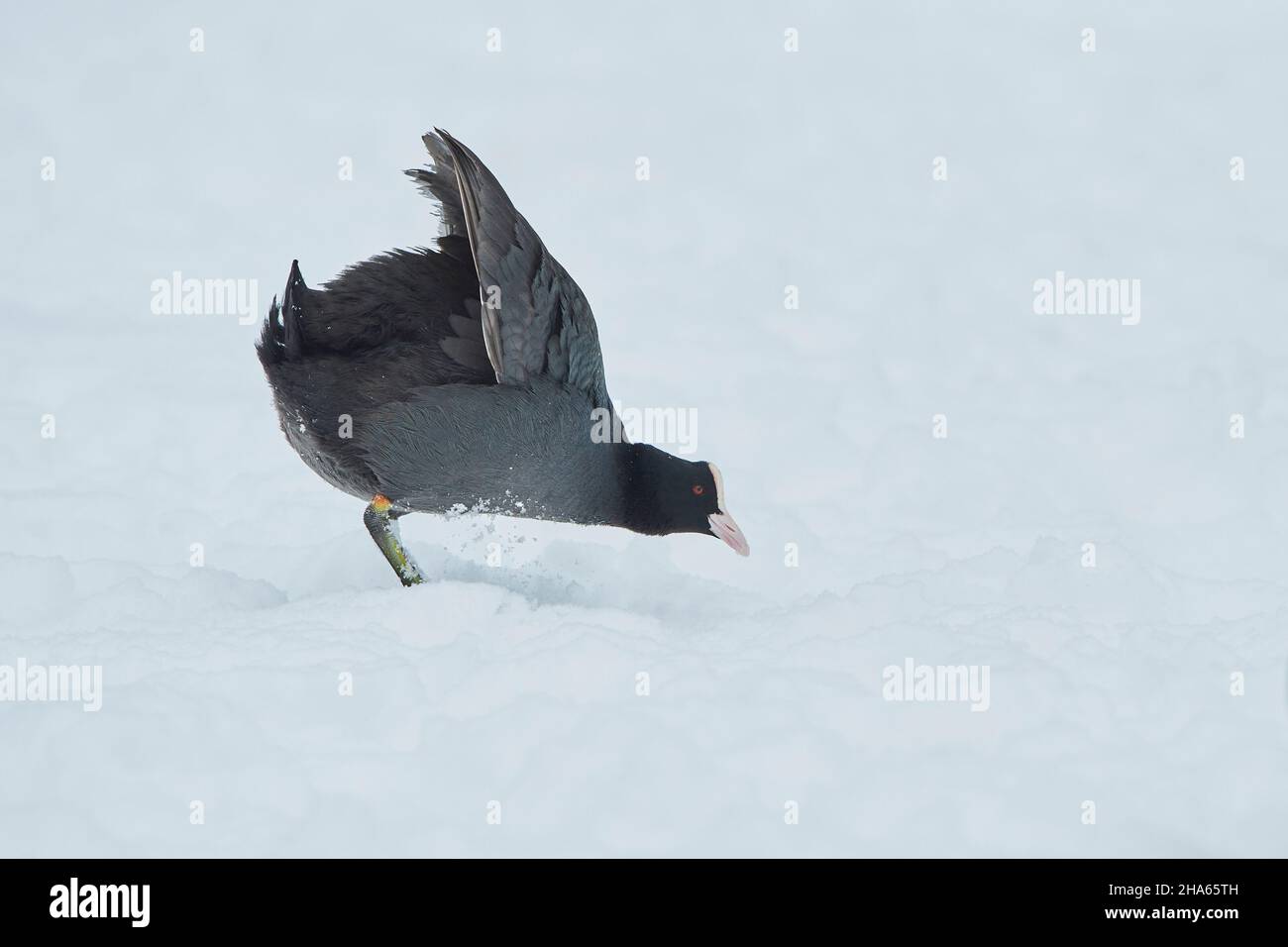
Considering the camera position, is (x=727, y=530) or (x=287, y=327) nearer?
(x=287, y=327)

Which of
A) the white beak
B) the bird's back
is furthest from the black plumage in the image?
the white beak

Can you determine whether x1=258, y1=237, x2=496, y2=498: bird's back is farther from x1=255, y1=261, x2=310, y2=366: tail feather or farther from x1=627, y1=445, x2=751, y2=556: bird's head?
x1=627, y1=445, x2=751, y2=556: bird's head

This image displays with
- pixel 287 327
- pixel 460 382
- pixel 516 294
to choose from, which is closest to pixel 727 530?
pixel 460 382

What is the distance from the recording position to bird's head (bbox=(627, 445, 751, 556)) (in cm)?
542

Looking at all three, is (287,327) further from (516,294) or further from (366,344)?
(516,294)

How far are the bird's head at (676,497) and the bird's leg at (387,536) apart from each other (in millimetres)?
960

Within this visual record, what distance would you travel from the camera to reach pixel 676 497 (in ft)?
18.0

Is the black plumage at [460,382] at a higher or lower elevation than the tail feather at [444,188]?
lower

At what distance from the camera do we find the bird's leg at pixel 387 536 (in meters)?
5.32

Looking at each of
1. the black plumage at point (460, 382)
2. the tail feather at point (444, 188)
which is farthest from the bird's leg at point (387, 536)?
the tail feather at point (444, 188)

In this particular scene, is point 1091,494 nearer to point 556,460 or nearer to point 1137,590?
point 1137,590

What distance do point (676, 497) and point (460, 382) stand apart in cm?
108

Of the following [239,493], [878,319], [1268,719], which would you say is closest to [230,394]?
[239,493]

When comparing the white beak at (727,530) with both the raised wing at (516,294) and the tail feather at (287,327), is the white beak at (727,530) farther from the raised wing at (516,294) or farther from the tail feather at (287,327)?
the tail feather at (287,327)
